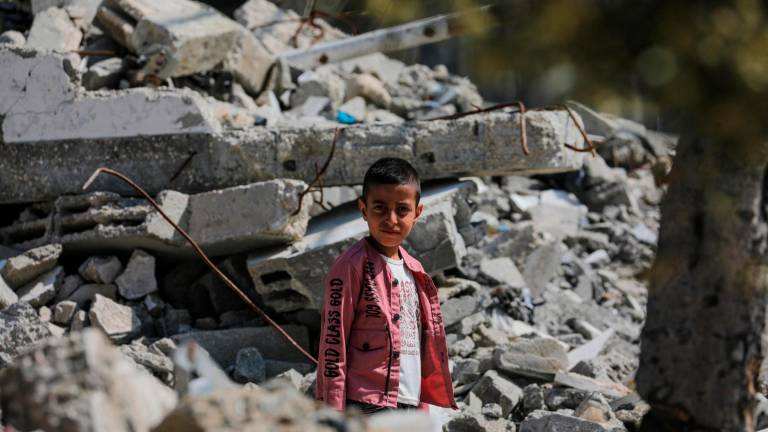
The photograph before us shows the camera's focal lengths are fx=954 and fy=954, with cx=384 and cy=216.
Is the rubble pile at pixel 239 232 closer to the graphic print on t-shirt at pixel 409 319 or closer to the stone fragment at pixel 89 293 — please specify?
the stone fragment at pixel 89 293

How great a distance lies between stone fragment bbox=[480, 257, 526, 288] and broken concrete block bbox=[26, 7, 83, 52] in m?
3.55

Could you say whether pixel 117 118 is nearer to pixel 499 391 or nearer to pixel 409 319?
pixel 499 391

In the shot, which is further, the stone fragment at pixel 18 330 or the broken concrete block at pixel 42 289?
the broken concrete block at pixel 42 289

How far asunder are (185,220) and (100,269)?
0.61 meters

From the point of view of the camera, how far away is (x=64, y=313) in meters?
5.55

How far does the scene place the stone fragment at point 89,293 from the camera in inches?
227

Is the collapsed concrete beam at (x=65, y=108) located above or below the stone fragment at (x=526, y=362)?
above

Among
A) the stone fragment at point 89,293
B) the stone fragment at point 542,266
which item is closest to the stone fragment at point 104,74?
the stone fragment at point 89,293

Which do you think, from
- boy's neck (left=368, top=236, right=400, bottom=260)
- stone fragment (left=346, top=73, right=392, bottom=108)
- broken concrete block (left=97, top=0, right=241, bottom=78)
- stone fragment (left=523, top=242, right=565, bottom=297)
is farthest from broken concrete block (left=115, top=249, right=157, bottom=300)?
stone fragment (left=346, top=73, right=392, bottom=108)

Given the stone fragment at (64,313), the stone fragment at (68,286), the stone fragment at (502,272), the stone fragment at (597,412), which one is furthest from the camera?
the stone fragment at (502,272)

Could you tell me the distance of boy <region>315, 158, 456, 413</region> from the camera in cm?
359

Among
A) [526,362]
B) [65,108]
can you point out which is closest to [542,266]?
[526,362]

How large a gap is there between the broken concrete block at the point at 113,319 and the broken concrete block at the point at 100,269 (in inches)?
8.5

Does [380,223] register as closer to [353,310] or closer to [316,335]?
[353,310]
